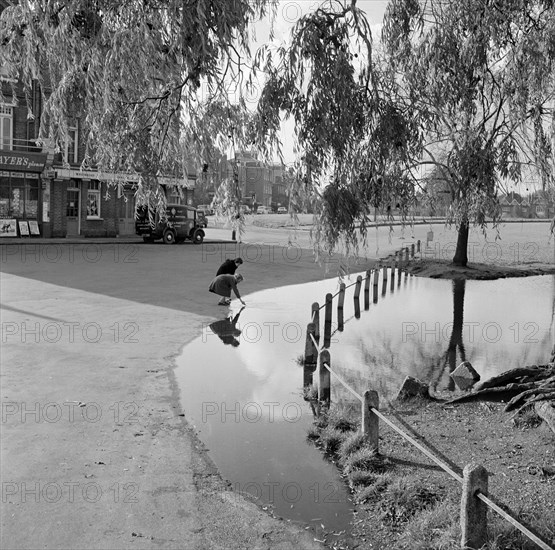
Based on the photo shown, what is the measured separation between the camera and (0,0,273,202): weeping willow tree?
5.20 meters

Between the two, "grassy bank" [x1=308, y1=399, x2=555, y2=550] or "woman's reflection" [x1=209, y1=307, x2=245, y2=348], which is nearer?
"grassy bank" [x1=308, y1=399, x2=555, y2=550]

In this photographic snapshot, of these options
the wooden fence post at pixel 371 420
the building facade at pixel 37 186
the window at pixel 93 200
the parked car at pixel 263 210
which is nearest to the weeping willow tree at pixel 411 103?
the wooden fence post at pixel 371 420

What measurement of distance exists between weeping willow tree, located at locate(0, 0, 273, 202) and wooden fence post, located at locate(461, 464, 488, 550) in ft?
12.9

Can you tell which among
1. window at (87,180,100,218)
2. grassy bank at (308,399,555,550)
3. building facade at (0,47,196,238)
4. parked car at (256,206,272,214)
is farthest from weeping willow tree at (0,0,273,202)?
parked car at (256,206,272,214)

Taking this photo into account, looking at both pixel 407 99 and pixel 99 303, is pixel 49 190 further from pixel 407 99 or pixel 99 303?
pixel 407 99

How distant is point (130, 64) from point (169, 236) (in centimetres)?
3105

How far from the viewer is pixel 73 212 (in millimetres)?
36875

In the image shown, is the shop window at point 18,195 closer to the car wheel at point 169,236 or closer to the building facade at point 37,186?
the building facade at point 37,186

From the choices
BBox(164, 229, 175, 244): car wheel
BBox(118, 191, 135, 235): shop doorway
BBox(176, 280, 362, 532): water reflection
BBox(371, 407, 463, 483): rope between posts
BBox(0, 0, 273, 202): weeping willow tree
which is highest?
BBox(0, 0, 273, 202): weeping willow tree

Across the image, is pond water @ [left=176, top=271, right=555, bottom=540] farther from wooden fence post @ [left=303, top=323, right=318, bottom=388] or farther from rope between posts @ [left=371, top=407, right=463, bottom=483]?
rope between posts @ [left=371, top=407, right=463, bottom=483]

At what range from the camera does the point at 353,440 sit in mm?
6707

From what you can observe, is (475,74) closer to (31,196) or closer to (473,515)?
(473,515)

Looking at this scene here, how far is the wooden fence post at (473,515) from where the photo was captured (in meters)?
4.35

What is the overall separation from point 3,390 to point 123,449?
257cm
